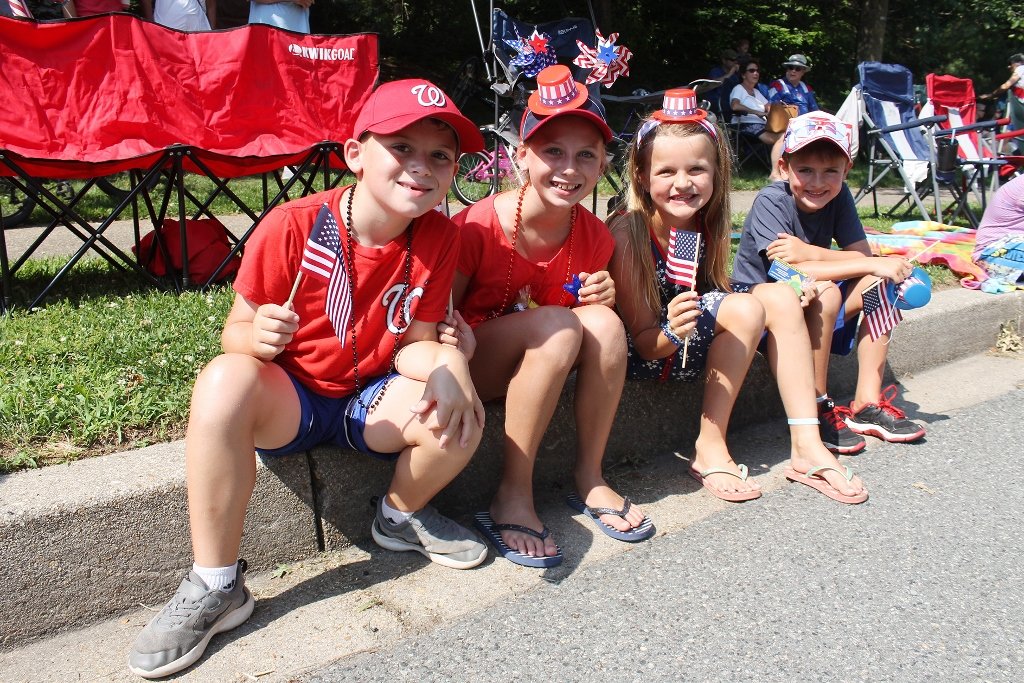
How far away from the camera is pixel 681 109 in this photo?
2902 mm

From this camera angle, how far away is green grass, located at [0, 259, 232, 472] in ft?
7.85

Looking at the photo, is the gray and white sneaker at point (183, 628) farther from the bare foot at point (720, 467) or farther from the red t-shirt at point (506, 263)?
the bare foot at point (720, 467)

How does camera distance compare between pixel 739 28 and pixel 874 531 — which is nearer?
pixel 874 531

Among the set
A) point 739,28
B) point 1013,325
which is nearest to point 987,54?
point 739,28

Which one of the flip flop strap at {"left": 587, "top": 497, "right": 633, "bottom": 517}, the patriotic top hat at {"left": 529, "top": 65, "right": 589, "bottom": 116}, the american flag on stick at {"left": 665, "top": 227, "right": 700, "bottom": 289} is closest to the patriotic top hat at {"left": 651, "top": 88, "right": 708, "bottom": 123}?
the american flag on stick at {"left": 665, "top": 227, "right": 700, "bottom": 289}

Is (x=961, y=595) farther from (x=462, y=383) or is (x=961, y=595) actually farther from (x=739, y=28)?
(x=739, y=28)

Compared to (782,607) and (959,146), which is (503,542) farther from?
(959,146)

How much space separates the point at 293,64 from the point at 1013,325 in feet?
13.1

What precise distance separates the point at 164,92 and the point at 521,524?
2893mm

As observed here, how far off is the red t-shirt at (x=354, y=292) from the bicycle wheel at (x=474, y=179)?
5.02 metres

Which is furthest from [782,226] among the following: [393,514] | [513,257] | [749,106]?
[749,106]

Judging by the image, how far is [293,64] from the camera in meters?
4.55

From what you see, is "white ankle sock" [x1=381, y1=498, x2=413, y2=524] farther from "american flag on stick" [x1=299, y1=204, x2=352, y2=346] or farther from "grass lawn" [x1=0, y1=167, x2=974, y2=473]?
"grass lawn" [x1=0, y1=167, x2=974, y2=473]

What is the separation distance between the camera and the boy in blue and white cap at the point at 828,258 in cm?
328
